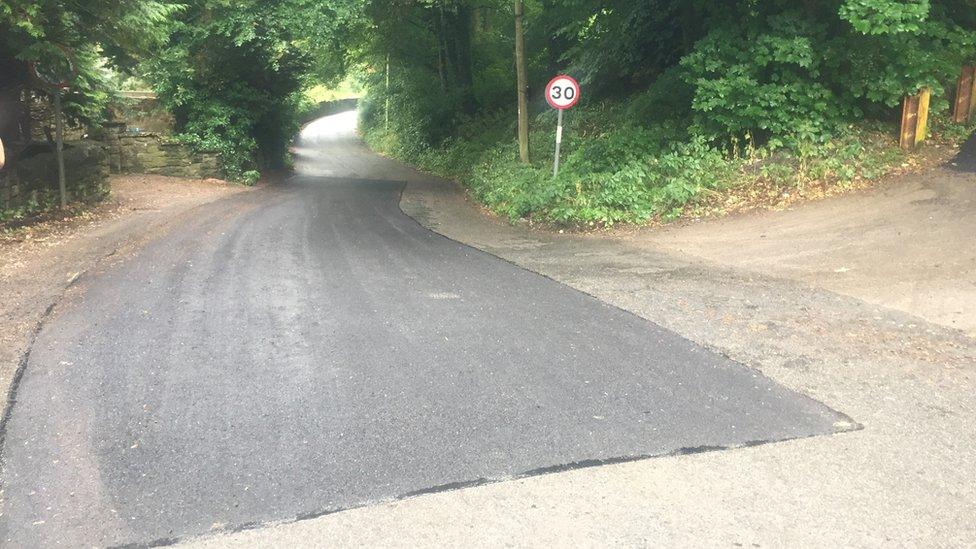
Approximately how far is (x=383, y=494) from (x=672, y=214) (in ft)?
30.7

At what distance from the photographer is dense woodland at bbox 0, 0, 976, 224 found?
12.0 meters

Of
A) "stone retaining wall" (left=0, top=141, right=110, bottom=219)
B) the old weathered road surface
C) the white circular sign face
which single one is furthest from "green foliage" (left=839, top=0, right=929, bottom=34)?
"stone retaining wall" (left=0, top=141, right=110, bottom=219)

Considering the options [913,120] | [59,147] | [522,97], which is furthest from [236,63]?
[913,120]

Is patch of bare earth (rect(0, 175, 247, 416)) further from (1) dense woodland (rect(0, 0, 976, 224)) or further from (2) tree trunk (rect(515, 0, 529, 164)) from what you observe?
(2) tree trunk (rect(515, 0, 529, 164))

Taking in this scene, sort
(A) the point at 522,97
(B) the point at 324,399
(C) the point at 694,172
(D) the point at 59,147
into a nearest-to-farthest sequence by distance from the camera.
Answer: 1. (B) the point at 324,399
2. (C) the point at 694,172
3. (D) the point at 59,147
4. (A) the point at 522,97

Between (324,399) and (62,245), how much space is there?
8.12m

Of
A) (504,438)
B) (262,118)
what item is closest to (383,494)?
(504,438)

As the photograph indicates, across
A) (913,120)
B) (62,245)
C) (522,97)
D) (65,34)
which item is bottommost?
(62,245)

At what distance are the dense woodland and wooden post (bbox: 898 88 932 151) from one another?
1.07 feet

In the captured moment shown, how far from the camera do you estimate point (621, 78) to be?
19.7 meters

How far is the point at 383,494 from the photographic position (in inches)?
148

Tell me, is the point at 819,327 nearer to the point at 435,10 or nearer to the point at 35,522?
the point at 35,522

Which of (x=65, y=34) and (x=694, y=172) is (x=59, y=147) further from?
(x=694, y=172)

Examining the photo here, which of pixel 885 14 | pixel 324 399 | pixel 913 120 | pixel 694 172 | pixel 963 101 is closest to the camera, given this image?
pixel 324 399
